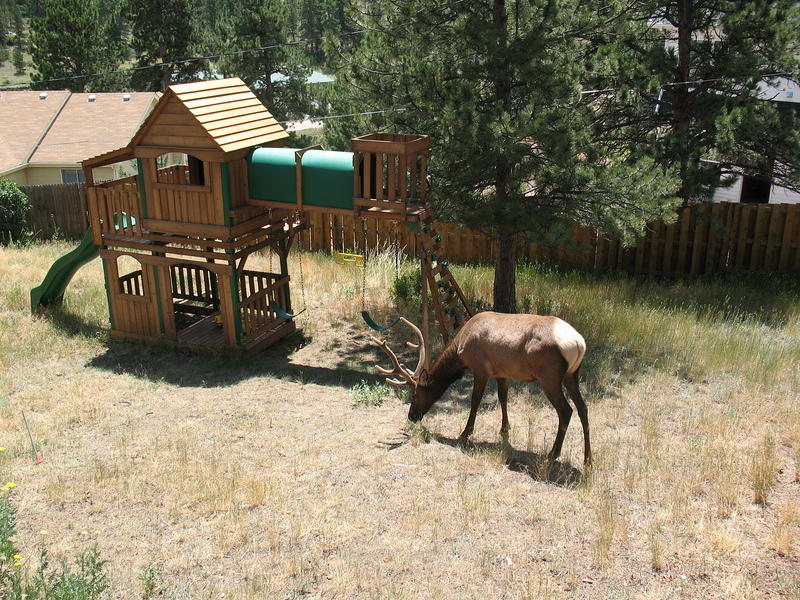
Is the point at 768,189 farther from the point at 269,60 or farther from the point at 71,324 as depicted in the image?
the point at 269,60

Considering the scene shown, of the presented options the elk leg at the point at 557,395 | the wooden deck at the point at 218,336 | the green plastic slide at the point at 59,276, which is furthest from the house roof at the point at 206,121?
the elk leg at the point at 557,395

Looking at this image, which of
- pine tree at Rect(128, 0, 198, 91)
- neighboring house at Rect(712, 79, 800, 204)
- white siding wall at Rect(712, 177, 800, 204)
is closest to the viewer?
neighboring house at Rect(712, 79, 800, 204)

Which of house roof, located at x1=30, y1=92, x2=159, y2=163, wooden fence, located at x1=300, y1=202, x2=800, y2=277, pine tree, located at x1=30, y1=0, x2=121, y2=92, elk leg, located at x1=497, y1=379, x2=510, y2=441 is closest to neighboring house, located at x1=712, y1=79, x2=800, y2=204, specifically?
wooden fence, located at x1=300, y1=202, x2=800, y2=277

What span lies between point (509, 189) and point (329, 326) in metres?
4.77

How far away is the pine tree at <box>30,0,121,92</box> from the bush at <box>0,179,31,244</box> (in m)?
14.6

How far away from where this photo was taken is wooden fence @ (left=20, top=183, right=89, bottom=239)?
2397cm

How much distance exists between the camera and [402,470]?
9.71m

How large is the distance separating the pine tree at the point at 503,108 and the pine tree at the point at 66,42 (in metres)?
26.7

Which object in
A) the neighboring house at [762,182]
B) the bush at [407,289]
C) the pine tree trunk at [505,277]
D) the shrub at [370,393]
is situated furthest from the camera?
the neighboring house at [762,182]

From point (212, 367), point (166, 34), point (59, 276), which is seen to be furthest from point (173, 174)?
point (166, 34)

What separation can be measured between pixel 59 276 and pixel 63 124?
16398 millimetres

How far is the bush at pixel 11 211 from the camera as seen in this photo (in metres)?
22.6

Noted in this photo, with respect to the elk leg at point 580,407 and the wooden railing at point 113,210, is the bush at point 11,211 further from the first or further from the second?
the elk leg at point 580,407

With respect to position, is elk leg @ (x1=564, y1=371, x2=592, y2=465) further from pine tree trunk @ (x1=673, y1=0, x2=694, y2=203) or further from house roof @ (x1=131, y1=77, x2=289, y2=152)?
pine tree trunk @ (x1=673, y1=0, x2=694, y2=203)
